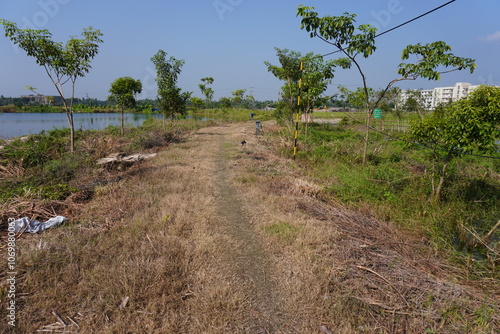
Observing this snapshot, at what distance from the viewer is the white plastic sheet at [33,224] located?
3.30m

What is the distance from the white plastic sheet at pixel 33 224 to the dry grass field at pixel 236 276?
136 millimetres

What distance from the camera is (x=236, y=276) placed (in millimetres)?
2703

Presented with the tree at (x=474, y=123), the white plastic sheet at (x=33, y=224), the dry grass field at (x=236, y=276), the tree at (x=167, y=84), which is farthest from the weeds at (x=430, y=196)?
the tree at (x=167, y=84)

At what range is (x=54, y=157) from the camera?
7.23m

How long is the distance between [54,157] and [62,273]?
6225 millimetres

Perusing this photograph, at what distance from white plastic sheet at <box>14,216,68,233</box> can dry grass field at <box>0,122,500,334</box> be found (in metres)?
0.14

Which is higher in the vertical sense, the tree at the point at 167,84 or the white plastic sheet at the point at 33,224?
the tree at the point at 167,84

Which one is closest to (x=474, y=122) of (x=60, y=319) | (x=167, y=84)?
(x=60, y=319)

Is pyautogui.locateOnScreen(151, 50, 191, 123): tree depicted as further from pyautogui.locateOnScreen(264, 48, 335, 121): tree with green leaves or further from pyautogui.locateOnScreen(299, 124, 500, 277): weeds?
pyautogui.locateOnScreen(299, 124, 500, 277): weeds

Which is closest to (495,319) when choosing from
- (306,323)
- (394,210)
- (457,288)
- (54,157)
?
(457,288)

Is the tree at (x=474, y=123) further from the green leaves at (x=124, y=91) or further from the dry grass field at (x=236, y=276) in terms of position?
the green leaves at (x=124, y=91)

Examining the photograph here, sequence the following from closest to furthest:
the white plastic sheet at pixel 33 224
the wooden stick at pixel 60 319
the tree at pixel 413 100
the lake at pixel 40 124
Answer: the wooden stick at pixel 60 319, the white plastic sheet at pixel 33 224, the lake at pixel 40 124, the tree at pixel 413 100

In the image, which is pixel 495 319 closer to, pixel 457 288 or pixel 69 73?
pixel 457 288

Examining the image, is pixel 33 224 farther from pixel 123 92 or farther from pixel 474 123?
pixel 123 92
